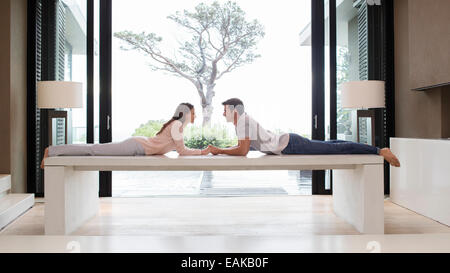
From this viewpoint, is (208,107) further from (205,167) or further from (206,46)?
(205,167)

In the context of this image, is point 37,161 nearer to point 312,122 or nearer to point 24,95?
point 24,95

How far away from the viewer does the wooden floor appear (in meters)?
2.67

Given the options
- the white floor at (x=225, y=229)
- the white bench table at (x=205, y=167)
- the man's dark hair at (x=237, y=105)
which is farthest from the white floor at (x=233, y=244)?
the man's dark hair at (x=237, y=105)

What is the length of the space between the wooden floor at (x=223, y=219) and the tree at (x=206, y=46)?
49.0 inches

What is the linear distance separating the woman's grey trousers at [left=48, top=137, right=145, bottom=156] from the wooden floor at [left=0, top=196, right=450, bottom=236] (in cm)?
62

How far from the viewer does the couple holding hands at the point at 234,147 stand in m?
2.71

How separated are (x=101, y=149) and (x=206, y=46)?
86.0 inches

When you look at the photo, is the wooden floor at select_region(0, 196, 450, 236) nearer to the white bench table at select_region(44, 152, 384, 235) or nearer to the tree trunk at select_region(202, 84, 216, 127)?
the white bench table at select_region(44, 152, 384, 235)

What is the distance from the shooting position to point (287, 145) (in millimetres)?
2838

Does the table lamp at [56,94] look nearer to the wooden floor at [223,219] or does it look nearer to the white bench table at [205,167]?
the white bench table at [205,167]

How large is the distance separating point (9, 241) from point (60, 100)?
8.85ft

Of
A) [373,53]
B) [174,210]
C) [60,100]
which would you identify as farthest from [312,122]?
[60,100]

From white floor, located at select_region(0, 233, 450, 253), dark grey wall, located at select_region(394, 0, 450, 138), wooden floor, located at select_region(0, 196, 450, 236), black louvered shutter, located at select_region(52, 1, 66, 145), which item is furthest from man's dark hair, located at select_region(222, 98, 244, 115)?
black louvered shutter, located at select_region(52, 1, 66, 145)

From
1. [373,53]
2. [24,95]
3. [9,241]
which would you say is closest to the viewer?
[9,241]
